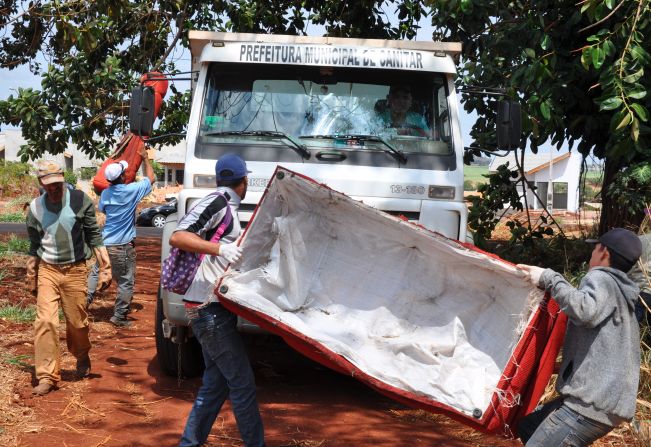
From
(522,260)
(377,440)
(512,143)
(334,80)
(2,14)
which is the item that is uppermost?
(2,14)

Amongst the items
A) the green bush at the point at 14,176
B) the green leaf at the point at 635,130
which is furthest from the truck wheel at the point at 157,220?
the green leaf at the point at 635,130

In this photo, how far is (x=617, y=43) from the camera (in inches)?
303

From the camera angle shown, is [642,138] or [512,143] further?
[642,138]

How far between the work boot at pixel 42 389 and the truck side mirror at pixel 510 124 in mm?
3950

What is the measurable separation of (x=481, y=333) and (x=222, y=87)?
2.83 metres

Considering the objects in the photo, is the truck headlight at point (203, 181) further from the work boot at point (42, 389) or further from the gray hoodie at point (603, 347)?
the gray hoodie at point (603, 347)

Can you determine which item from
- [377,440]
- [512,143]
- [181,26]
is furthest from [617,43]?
[181,26]

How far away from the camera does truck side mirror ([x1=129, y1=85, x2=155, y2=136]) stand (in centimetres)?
672

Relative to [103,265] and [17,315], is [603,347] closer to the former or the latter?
[103,265]

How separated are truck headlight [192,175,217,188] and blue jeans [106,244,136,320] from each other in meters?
2.85

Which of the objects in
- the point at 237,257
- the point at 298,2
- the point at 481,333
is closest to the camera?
the point at 237,257

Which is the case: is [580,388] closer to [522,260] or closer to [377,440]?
[377,440]

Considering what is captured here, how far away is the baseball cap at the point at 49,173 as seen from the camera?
6316mm

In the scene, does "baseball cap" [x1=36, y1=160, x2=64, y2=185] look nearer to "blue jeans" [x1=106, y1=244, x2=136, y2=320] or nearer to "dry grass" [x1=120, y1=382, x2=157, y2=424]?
"dry grass" [x1=120, y1=382, x2=157, y2=424]
